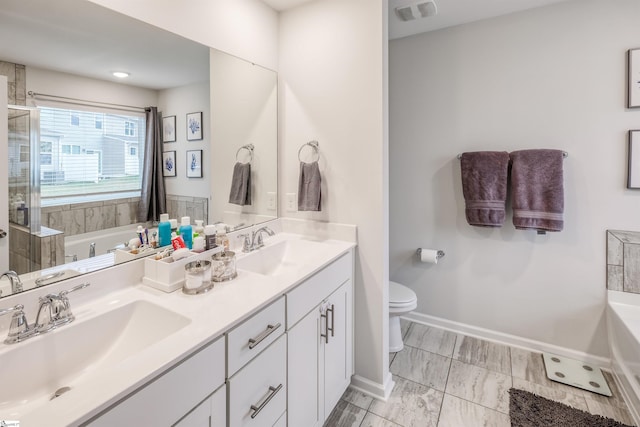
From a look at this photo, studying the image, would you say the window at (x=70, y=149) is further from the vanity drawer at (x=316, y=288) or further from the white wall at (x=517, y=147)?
the white wall at (x=517, y=147)

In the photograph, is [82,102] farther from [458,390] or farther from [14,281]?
[458,390]

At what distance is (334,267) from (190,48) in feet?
4.28

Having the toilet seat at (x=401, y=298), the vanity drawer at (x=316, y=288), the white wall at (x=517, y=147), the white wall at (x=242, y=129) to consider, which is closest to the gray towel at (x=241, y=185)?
the white wall at (x=242, y=129)

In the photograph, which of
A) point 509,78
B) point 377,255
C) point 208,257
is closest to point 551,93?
point 509,78

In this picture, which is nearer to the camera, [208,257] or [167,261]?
[167,261]

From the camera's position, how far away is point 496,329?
2410 millimetres

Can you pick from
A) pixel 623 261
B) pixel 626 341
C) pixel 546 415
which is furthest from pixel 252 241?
pixel 623 261

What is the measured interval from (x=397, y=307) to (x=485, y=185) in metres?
1.06

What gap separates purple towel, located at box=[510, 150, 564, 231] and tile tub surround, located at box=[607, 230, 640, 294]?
34 centimetres

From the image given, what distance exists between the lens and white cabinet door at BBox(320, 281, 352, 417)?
1.57 m

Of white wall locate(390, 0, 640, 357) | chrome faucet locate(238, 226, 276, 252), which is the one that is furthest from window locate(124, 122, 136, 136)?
white wall locate(390, 0, 640, 357)

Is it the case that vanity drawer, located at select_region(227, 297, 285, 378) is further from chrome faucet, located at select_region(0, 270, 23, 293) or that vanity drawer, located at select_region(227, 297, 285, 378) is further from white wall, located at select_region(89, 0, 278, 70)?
white wall, located at select_region(89, 0, 278, 70)

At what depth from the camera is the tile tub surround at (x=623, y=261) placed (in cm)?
195

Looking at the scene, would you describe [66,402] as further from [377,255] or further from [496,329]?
[496,329]
